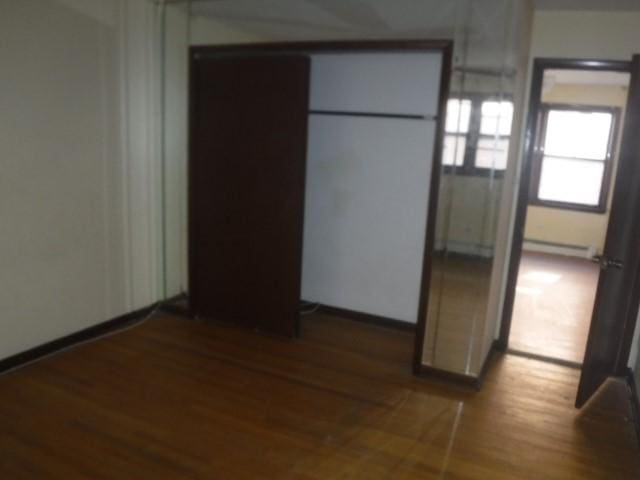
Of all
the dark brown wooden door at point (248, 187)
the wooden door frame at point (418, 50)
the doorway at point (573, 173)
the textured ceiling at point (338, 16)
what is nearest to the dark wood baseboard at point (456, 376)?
the wooden door frame at point (418, 50)

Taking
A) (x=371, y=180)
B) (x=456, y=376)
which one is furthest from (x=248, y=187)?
(x=456, y=376)

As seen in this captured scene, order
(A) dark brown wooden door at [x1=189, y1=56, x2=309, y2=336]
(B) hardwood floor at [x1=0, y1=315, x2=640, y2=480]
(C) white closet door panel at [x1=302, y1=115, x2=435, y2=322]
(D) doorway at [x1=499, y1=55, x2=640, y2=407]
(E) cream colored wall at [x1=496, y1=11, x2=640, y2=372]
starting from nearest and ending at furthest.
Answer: (B) hardwood floor at [x1=0, y1=315, x2=640, y2=480], (D) doorway at [x1=499, y1=55, x2=640, y2=407], (E) cream colored wall at [x1=496, y1=11, x2=640, y2=372], (A) dark brown wooden door at [x1=189, y1=56, x2=309, y2=336], (C) white closet door panel at [x1=302, y1=115, x2=435, y2=322]

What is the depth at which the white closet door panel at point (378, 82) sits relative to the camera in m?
3.79

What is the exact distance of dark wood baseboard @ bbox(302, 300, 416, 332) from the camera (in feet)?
13.5

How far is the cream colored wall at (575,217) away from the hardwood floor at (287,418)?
4373 millimetres

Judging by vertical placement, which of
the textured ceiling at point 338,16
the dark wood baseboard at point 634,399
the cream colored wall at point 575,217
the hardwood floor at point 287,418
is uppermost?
the textured ceiling at point 338,16

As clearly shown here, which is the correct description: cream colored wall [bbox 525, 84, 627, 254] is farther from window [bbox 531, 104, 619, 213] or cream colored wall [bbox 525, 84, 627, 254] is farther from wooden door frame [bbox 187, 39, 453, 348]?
wooden door frame [bbox 187, 39, 453, 348]

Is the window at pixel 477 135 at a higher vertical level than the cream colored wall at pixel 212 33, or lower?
lower

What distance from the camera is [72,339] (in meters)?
3.46

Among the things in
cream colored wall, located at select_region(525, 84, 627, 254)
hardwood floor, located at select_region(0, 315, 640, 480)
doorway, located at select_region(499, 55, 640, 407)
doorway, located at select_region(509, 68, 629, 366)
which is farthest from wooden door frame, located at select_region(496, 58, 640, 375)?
cream colored wall, located at select_region(525, 84, 627, 254)

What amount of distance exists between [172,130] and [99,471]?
262 centimetres

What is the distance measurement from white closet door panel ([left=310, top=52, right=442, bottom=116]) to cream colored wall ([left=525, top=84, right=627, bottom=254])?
166 inches

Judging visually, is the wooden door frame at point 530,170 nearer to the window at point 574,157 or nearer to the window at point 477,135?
the window at point 477,135

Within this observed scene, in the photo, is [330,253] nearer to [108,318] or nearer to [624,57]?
[108,318]
